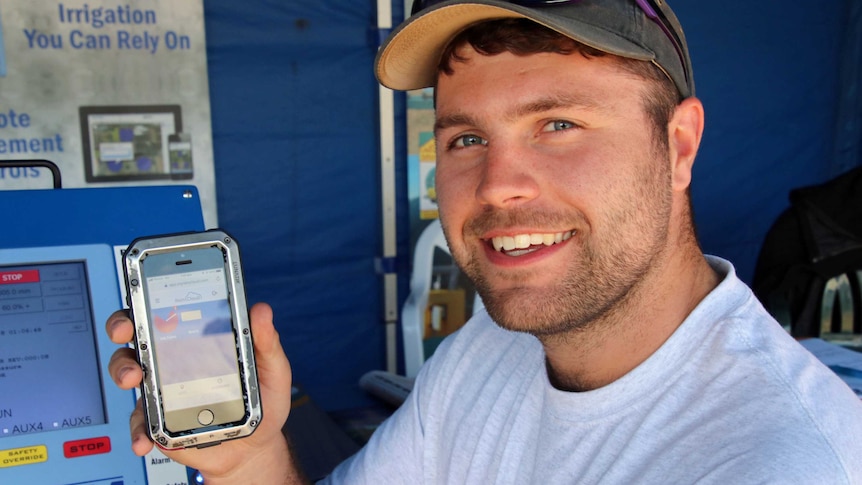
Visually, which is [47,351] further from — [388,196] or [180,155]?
[388,196]

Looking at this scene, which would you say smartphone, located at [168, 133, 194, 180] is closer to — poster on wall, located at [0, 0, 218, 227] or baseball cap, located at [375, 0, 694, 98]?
poster on wall, located at [0, 0, 218, 227]

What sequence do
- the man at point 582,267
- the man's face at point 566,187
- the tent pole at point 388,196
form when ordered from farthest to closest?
the tent pole at point 388,196, the man's face at point 566,187, the man at point 582,267

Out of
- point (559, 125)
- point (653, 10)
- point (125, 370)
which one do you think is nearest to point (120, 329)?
point (125, 370)

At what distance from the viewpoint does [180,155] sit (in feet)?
7.57

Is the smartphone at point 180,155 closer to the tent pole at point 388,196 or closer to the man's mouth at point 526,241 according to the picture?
the tent pole at point 388,196

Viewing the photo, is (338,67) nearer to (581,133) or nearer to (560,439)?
(581,133)

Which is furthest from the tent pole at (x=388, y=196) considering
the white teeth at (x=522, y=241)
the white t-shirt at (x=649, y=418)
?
the white teeth at (x=522, y=241)

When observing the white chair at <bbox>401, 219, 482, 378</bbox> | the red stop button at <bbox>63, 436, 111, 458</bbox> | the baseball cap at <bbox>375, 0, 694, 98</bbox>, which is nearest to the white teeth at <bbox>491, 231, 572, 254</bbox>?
the baseball cap at <bbox>375, 0, 694, 98</bbox>

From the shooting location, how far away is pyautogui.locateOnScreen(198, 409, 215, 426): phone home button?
89 centimetres

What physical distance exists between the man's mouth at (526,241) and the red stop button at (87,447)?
637 millimetres

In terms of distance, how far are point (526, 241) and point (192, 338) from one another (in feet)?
1.58

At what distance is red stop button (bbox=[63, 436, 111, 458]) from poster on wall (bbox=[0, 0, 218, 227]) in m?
1.47

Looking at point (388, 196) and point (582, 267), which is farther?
point (388, 196)

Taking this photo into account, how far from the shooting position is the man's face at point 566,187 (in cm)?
92
